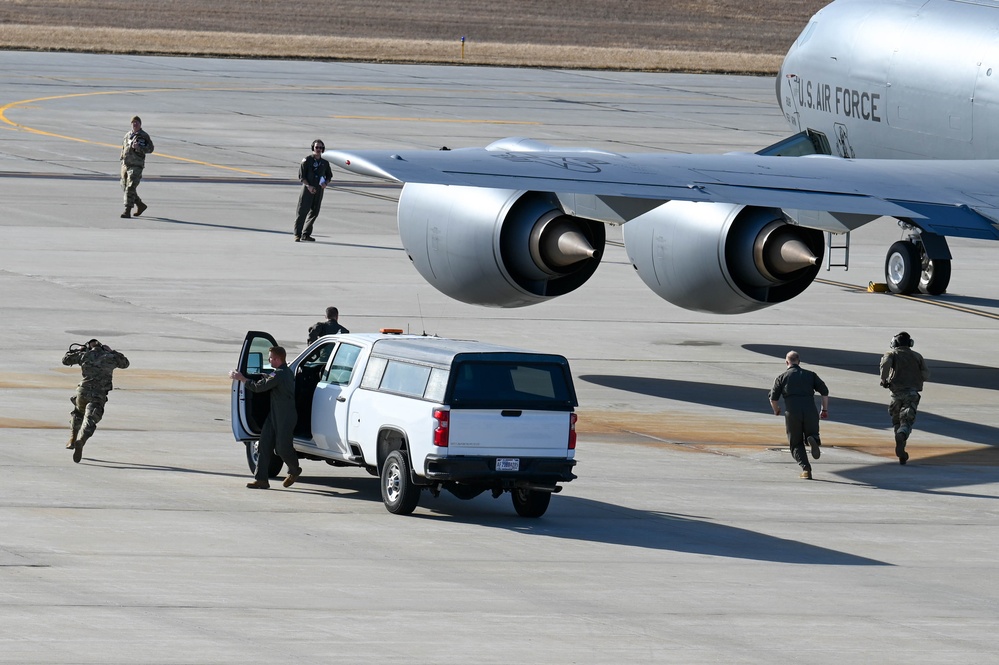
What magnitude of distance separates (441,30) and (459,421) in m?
93.5

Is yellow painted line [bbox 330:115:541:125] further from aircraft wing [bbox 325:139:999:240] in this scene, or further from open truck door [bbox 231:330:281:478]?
open truck door [bbox 231:330:281:478]

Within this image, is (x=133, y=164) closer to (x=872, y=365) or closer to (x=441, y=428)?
(x=872, y=365)

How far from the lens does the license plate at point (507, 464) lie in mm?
17422

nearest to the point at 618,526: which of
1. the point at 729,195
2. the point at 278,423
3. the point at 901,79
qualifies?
the point at 278,423

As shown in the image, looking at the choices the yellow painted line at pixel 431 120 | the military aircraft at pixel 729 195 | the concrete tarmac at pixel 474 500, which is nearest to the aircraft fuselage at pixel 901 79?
the military aircraft at pixel 729 195

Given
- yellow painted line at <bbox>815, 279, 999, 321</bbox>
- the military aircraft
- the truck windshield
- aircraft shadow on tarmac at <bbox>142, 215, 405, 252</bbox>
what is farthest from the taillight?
aircraft shadow on tarmac at <bbox>142, 215, 405, 252</bbox>

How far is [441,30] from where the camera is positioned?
108625 millimetres

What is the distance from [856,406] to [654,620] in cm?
1219

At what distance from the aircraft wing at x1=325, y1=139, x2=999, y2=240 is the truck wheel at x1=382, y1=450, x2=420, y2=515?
325cm

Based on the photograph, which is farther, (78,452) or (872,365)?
(872,365)

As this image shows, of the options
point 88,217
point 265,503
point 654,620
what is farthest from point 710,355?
point 88,217

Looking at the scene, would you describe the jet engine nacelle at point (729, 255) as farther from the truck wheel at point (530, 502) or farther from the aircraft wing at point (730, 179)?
the truck wheel at point (530, 502)

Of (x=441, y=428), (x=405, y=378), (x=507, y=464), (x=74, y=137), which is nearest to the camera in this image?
(x=441, y=428)

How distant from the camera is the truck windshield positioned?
17469 millimetres
